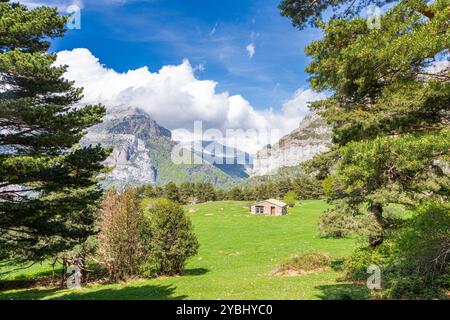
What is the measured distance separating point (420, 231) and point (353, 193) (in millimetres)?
10222

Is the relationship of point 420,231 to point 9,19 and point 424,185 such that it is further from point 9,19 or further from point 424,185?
point 9,19

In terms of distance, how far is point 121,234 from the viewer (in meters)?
29.7

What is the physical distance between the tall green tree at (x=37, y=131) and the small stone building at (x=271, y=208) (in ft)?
257

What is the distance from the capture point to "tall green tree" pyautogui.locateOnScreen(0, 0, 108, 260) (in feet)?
41.1

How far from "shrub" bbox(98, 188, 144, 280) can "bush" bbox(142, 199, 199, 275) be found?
3.46 ft

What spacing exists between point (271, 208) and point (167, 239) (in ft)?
211

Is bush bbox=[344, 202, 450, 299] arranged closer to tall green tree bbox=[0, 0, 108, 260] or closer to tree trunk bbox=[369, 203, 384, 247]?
tree trunk bbox=[369, 203, 384, 247]

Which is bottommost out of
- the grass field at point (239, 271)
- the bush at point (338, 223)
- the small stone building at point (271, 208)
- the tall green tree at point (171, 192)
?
the grass field at point (239, 271)

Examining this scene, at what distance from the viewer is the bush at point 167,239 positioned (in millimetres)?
30641

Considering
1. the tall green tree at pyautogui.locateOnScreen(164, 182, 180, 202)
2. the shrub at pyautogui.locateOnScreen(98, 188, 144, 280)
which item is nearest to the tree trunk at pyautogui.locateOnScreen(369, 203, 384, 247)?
the shrub at pyautogui.locateOnScreen(98, 188, 144, 280)

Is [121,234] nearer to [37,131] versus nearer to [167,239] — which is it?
[167,239]

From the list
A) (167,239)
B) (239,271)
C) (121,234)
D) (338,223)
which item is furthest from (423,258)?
(121,234)

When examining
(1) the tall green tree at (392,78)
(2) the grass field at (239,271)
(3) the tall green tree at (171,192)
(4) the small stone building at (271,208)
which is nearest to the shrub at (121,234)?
(2) the grass field at (239,271)

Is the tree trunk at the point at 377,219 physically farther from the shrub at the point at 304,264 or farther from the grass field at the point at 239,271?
the shrub at the point at 304,264
